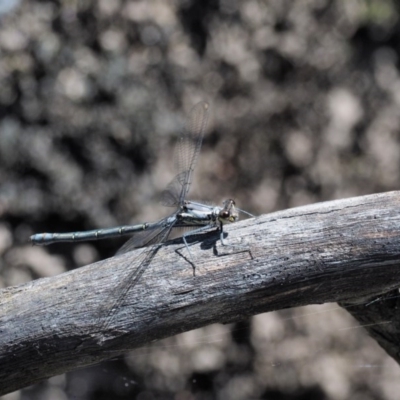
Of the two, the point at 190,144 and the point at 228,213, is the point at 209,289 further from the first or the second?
the point at 190,144

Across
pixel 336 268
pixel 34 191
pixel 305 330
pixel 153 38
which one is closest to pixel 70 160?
pixel 34 191

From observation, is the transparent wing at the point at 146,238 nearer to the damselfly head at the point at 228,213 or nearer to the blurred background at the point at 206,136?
the damselfly head at the point at 228,213

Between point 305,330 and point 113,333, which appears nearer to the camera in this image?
point 113,333

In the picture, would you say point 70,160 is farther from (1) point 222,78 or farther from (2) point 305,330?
(2) point 305,330

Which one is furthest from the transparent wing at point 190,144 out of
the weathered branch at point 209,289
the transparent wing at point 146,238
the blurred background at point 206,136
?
the blurred background at point 206,136

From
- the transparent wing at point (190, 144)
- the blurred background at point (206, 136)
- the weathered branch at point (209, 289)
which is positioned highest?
the blurred background at point (206, 136)

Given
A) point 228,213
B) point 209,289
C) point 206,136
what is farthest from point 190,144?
point 206,136
